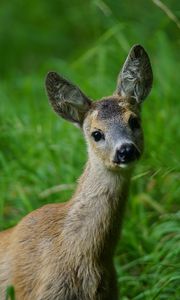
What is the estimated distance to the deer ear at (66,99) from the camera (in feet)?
20.5

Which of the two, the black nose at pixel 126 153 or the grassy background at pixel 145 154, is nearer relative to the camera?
the black nose at pixel 126 153

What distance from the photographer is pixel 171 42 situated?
31.4 ft

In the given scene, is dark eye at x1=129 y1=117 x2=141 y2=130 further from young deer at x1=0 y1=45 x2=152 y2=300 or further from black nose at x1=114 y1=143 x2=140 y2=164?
black nose at x1=114 y1=143 x2=140 y2=164

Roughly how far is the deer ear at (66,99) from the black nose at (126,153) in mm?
580

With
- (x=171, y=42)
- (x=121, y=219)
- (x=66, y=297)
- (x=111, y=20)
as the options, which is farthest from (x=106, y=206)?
(x=171, y=42)

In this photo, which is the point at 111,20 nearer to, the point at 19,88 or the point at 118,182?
the point at 19,88

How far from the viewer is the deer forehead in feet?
19.7

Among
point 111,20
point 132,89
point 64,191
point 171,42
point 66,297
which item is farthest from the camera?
point 171,42

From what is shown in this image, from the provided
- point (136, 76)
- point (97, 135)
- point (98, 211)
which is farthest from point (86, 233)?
point (136, 76)

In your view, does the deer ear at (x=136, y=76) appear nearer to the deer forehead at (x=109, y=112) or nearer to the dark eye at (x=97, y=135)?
the deer forehead at (x=109, y=112)

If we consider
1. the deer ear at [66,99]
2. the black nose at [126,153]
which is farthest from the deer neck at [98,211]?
the deer ear at [66,99]

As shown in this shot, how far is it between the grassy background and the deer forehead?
0.47 meters

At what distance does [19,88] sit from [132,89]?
3.41 m

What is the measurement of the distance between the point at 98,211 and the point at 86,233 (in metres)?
0.13
